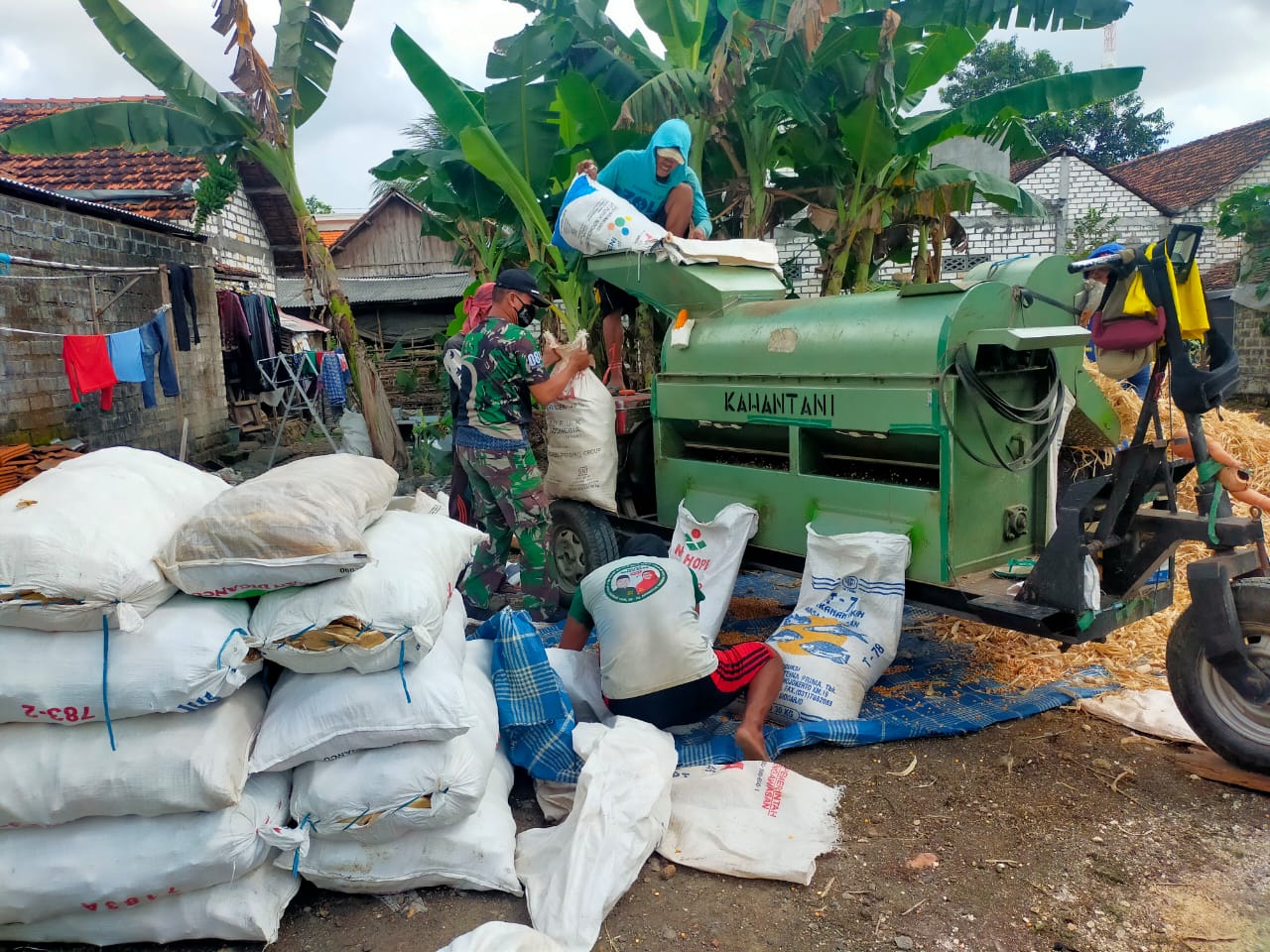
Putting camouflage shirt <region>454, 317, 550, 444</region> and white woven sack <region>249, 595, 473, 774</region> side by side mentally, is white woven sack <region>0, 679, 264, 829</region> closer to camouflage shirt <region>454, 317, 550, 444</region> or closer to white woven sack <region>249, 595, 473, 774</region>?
white woven sack <region>249, 595, 473, 774</region>

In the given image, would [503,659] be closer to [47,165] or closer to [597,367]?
[597,367]

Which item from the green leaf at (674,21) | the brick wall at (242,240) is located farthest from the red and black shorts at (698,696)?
the brick wall at (242,240)

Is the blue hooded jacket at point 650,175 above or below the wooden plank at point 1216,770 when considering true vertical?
above

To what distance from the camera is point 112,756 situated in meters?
2.46

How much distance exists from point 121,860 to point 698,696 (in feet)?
6.20

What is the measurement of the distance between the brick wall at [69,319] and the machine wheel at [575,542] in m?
4.02

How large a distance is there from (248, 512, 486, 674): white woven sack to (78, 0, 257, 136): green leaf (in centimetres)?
725

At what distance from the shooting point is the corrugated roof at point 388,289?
18.1 metres

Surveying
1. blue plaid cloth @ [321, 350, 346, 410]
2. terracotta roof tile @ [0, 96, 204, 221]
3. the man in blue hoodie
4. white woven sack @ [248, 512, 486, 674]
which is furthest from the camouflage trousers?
terracotta roof tile @ [0, 96, 204, 221]

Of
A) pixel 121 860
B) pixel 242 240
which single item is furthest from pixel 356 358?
pixel 242 240

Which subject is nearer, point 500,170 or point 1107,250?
point 1107,250

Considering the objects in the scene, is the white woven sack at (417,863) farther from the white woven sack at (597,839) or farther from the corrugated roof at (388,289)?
the corrugated roof at (388,289)

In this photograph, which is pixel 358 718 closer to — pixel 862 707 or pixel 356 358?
pixel 862 707

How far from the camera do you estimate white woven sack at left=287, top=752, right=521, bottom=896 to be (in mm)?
2672
